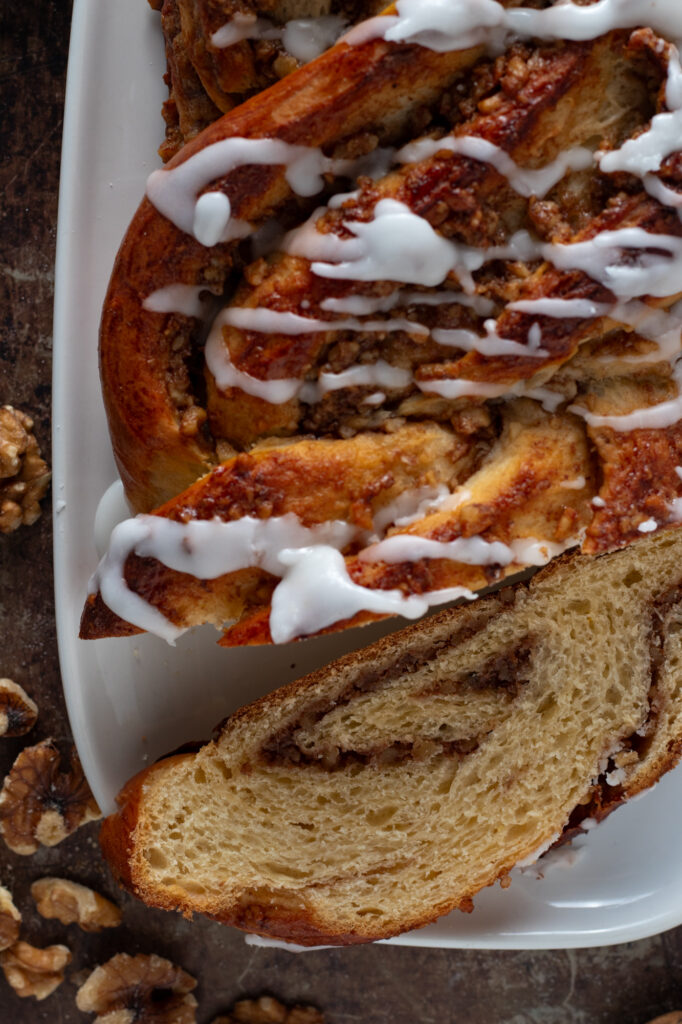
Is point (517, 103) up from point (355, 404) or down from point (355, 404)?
up

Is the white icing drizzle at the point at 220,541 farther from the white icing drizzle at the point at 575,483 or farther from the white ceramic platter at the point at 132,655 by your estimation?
the white ceramic platter at the point at 132,655

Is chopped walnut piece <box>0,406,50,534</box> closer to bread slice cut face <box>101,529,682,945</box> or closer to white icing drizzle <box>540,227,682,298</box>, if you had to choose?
bread slice cut face <box>101,529,682,945</box>

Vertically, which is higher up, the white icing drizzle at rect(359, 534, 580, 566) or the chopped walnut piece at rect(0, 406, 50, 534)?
the white icing drizzle at rect(359, 534, 580, 566)

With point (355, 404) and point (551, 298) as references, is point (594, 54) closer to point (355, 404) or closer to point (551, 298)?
point (551, 298)

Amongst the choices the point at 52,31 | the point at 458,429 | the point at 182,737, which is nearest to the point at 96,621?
the point at 182,737

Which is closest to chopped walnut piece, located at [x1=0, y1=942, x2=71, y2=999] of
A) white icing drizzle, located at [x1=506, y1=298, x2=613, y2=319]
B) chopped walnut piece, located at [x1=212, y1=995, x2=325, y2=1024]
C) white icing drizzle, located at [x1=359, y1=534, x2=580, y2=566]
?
chopped walnut piece, located at [x1=212, y1=995, x2=325, y2=1024]

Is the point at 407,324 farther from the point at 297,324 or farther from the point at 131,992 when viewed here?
the point at 131,992
